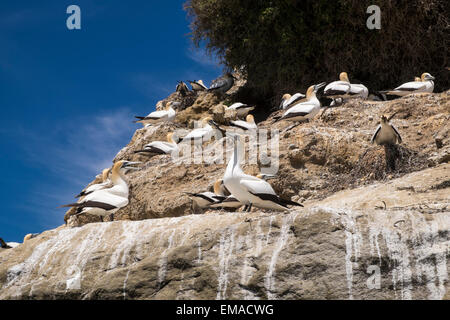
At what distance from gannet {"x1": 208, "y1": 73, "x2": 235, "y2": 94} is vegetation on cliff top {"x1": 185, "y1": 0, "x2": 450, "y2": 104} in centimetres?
171

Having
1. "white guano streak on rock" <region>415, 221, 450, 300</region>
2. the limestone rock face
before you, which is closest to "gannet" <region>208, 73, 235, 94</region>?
the limestone rock face

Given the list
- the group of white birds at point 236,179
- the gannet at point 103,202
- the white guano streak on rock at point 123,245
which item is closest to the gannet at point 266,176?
the group of white birds at point 236,179

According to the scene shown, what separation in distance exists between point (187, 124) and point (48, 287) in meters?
13.4

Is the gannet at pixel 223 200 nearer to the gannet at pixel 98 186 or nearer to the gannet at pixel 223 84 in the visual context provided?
the gannet at pixel 98 186

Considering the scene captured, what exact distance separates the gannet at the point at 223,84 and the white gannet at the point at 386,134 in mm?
11970

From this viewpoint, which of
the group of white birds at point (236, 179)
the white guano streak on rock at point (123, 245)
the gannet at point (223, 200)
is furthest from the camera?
the gannet at point (223, 200)

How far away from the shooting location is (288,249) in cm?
625

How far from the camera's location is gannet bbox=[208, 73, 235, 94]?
22.4 m

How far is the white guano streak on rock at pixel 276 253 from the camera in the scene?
6.11m

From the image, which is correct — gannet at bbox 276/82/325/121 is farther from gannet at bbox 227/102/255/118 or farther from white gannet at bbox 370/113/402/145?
gannet at bbox 227/102/255/118

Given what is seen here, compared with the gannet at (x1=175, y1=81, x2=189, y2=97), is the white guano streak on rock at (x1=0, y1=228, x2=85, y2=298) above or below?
below

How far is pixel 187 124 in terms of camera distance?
20.3 metres
